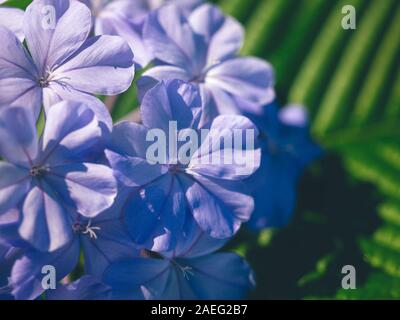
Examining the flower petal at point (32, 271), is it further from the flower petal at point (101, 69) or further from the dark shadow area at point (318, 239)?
the dark shadow area at point (318, 239)

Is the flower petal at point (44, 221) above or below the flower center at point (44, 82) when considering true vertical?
below

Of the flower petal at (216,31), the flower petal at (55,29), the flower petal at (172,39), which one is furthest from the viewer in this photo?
the flower petal at (216,31)

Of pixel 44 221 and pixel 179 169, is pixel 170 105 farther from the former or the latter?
pixel 44 221

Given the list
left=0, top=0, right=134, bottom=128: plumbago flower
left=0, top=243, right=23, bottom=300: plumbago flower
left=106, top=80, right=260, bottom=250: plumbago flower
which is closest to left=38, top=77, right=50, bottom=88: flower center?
left=0, top=0, right=134, bottom=128: plumbago flower

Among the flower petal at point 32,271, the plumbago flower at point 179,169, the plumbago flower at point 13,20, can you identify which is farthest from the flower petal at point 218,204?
the plumbago flower at point 13,20

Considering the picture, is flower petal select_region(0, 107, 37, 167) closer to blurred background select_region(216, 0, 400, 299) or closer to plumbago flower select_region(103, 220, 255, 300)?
plumbago flower select_region(103, 220, 255, 300)
